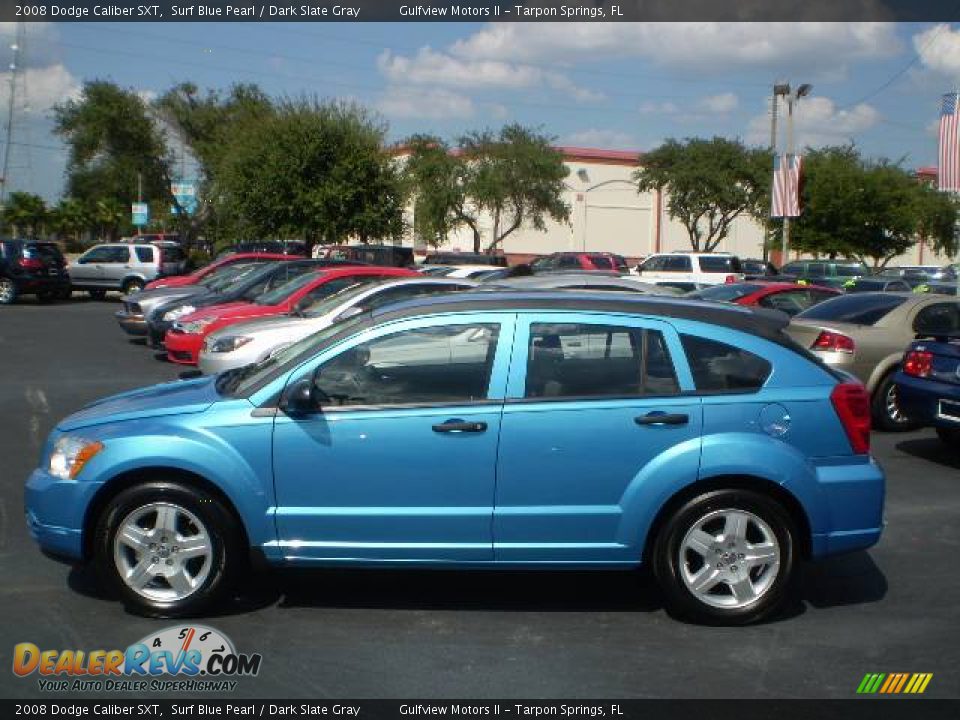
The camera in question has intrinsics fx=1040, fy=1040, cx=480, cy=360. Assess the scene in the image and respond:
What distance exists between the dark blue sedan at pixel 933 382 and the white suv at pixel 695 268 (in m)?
19.2

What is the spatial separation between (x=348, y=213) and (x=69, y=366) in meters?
15.9

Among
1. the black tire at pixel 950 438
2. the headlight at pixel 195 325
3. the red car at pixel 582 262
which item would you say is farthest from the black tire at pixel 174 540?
the red car at pixel 582 262

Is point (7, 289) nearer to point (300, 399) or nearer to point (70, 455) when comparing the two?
point (70, 455)

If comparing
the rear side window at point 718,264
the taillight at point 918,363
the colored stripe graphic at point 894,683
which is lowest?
the colored stripe graphic at point 894,683

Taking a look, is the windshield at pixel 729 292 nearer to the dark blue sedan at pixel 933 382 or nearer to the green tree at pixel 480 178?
the dark blue sedan at pixel 933 382

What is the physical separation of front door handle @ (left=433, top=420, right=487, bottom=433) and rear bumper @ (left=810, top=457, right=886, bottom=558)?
178 cm

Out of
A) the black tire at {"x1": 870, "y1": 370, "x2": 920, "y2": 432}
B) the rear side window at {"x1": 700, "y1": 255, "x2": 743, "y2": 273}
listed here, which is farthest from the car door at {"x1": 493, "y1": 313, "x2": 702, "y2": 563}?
the rear side window at {"x1": 700, "y1": 255, "x2": 743, "y2": 273}

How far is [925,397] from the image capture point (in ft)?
31.4

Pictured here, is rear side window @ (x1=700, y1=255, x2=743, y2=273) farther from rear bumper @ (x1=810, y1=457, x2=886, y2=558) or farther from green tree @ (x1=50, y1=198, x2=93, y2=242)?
green tree @ (x1=50, y1=198, x2=93, y2=242)

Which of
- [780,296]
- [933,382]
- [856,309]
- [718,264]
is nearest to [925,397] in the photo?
[933,382]

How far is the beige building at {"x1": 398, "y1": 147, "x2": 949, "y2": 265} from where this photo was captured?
63250mm

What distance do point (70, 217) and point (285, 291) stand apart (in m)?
57.6

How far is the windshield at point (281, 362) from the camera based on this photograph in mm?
5547
